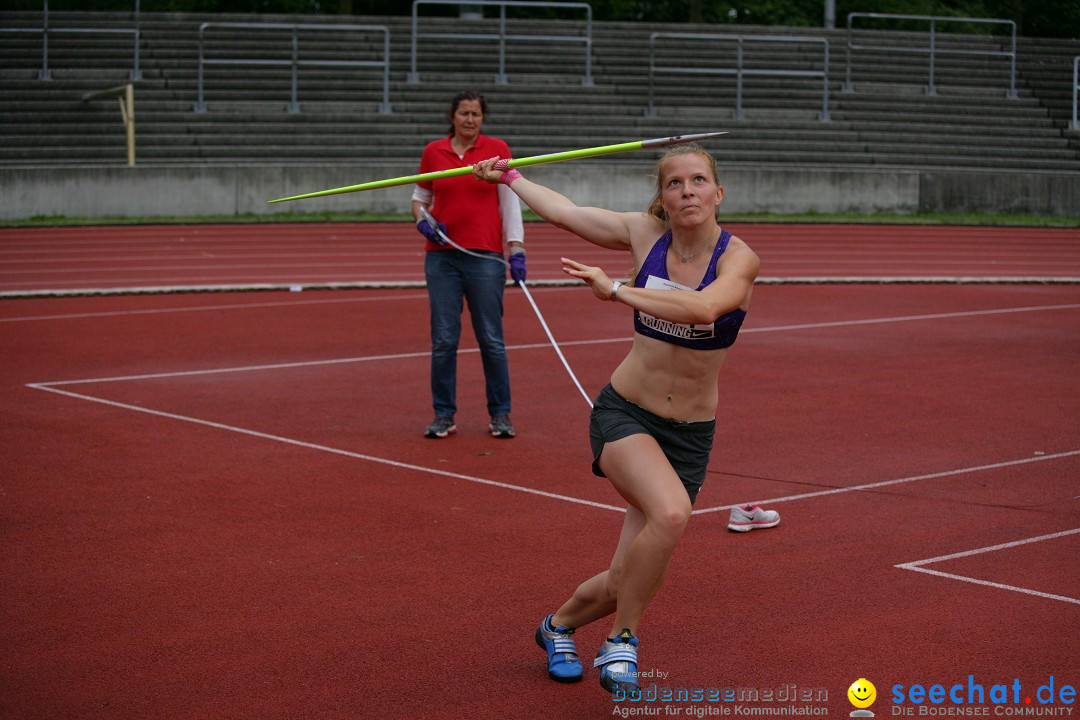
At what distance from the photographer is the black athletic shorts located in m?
4.90

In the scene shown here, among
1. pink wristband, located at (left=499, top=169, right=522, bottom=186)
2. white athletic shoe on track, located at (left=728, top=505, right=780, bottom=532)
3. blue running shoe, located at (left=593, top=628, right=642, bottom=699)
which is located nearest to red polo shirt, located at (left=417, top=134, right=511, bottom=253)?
white athletic shoe on track, located at (left=728, top=505, right=780, bottom=532)

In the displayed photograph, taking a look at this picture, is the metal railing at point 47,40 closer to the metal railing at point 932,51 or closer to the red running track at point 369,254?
the red running track at point 369,254

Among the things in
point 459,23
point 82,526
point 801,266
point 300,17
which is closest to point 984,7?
point 459,23

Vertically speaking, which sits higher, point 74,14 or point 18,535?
point 74,14

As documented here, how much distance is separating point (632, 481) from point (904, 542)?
2493 mm

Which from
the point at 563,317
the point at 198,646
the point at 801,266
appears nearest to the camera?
the point at 198,646

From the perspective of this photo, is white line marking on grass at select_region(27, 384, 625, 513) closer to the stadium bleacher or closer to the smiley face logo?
the smiley face logo

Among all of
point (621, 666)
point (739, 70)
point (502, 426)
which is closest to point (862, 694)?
point (621, 666)

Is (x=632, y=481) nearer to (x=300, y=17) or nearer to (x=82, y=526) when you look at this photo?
(x=82, y=526)

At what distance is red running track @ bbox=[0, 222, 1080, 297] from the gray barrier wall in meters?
1.65

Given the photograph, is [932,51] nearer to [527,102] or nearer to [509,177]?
[527,102]

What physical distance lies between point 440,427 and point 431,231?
4.32 feet

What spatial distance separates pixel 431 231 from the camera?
29.0ft

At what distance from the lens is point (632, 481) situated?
474 cm
